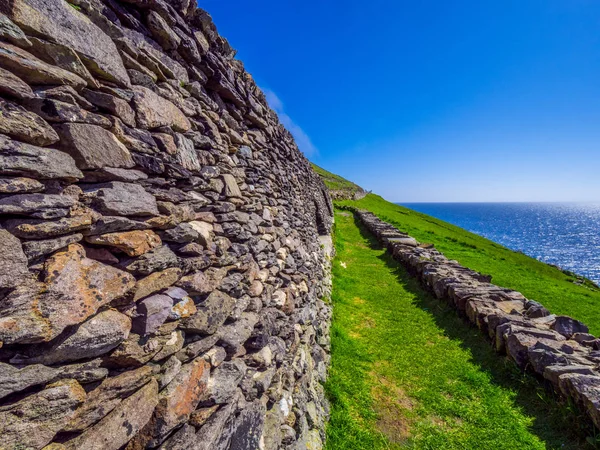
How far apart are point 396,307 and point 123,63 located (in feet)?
31.5

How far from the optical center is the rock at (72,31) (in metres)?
1.83

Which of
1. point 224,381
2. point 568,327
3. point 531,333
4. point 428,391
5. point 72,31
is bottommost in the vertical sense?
point 428,391

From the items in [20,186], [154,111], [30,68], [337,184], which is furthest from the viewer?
[337,184]

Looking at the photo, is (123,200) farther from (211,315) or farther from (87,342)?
(211,315)

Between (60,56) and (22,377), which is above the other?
(60,56)

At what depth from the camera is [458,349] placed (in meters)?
6.94

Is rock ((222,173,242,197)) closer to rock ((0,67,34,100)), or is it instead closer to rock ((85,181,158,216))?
rock ((85,181,158,216))

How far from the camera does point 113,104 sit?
2.34 m

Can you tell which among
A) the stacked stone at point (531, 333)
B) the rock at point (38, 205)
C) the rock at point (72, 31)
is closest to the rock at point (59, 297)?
the rock at point (38, 205)

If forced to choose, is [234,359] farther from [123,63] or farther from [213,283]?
[123,63]

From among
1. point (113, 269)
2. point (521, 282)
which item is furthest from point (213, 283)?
point (521, 282)

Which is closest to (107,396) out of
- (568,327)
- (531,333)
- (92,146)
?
(92,146)

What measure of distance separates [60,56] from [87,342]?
2.06 meters

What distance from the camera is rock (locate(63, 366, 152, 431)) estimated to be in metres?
1.76
